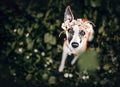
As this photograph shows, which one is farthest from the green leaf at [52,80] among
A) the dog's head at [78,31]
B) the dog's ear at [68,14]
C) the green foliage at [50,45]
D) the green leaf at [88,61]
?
the dog's ear at [68,14]

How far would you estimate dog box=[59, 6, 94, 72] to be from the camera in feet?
17.1

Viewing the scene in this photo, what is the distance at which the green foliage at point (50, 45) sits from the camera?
17.1 feet

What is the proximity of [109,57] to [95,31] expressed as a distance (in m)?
0.35

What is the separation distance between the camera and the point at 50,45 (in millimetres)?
5262

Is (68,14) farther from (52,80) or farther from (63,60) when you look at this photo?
(52,80)

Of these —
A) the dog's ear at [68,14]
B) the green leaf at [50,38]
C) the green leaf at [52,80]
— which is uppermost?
the dog's ear at [68,14]

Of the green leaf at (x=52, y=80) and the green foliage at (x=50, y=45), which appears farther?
the green leaf at (x=52, y=80)

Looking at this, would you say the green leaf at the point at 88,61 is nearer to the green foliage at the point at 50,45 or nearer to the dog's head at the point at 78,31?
the green foliage at the point at 50,45

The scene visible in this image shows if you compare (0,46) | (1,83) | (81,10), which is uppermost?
(81,10)

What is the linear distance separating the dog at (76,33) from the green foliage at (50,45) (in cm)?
5

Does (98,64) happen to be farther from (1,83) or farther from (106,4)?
(1,83)

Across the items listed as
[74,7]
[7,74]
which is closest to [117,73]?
[74,7]

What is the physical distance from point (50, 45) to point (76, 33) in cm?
33

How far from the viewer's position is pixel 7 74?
5.34 metres
